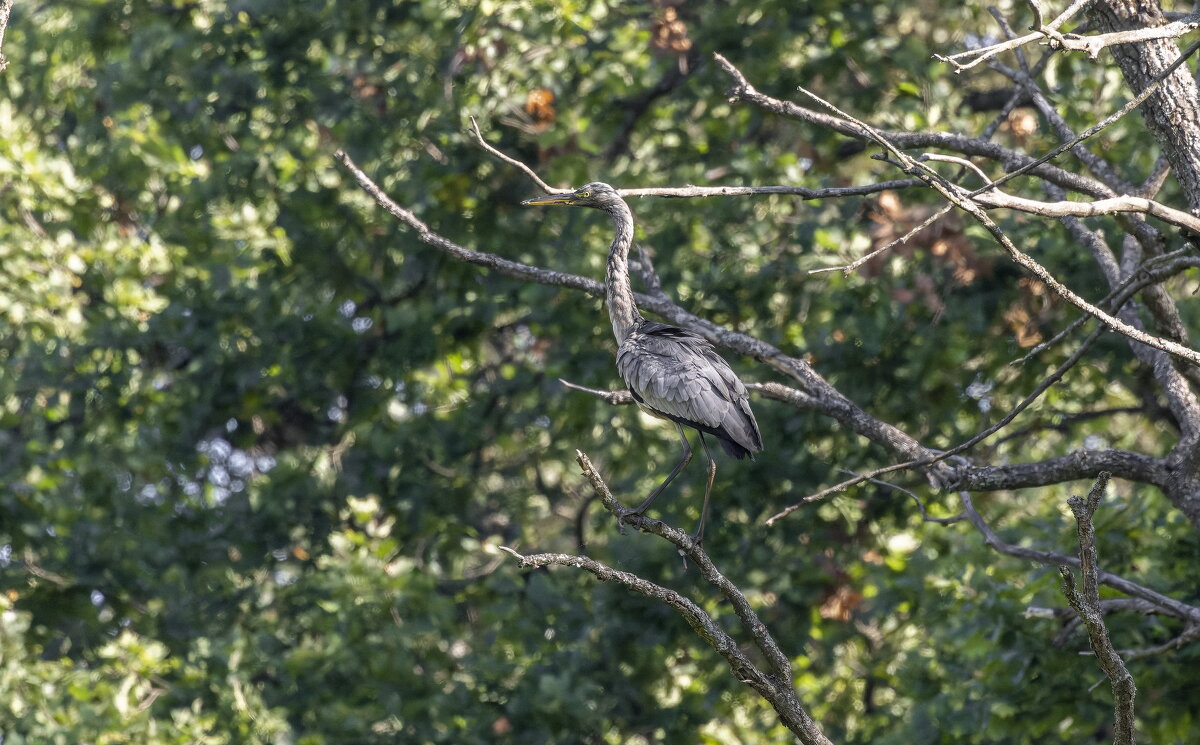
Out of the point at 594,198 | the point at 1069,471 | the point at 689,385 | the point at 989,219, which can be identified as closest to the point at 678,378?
the point at 689,385

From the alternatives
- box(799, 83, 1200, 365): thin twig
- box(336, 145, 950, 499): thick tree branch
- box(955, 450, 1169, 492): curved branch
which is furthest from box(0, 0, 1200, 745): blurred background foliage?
box(799, 83, 1200, 365): thin twig

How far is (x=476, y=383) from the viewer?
396 inches

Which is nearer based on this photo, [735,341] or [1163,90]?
[1163,90]

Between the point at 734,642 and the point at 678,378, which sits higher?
the point at 678,378

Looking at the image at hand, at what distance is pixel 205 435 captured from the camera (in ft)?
32.3

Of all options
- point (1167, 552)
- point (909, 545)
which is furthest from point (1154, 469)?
point (909, 545)

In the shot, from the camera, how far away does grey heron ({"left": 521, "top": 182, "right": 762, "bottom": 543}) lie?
5.18 m

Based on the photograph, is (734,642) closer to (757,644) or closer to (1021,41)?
(757,644)

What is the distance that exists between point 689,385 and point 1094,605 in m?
2.32

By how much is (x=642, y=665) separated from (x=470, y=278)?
289 centimetres

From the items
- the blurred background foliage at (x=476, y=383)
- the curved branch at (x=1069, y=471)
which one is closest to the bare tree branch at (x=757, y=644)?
the curved branch at (x=1069, y=471)

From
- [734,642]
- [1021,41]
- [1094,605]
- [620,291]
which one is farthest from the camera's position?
[620,291]

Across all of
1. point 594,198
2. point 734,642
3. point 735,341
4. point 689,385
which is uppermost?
point 594,198

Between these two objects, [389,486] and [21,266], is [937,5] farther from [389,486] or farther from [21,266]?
[21,266]
